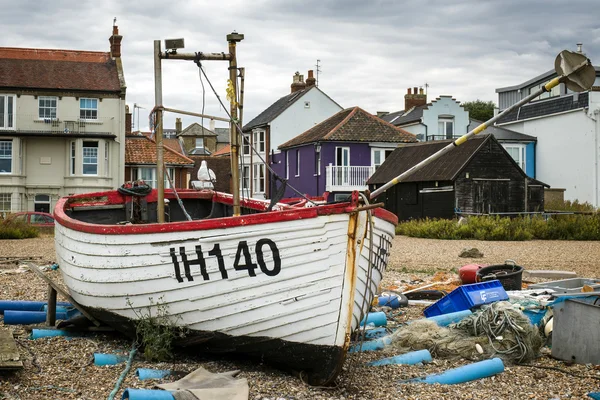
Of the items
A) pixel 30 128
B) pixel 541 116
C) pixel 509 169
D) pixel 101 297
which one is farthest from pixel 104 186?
pixel 101 297

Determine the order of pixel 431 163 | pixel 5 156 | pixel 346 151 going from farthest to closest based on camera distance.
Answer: pixel 346 151 → pixel 5 156 → pixel 431 163

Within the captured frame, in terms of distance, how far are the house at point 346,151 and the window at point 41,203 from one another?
1382 cm

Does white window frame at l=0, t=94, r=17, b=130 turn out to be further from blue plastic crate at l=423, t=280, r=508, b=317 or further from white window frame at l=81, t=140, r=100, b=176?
blue plastic crate at l=423, t=280, r=508, b=317

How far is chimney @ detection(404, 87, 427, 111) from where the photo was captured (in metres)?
49.3

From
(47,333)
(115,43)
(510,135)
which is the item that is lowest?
(47,333)


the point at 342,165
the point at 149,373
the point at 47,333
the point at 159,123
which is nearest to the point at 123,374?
the point at 149,373

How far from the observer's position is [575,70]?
6145 mm

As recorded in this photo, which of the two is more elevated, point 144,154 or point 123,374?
point 144,154

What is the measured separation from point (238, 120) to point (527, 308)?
3.91m

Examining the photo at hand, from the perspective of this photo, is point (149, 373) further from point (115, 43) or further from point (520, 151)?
point (520, 151)

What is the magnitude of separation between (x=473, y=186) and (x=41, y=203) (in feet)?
71.1

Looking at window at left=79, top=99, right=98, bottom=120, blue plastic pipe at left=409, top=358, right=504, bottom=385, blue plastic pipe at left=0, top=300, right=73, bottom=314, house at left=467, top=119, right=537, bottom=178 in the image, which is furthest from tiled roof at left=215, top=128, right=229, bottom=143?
blue plastic pipe at left=409, top=358, right=504, bottom=385

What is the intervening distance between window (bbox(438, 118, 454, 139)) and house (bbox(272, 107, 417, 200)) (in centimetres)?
456

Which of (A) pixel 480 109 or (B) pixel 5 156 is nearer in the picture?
(B) pixel 5 156
